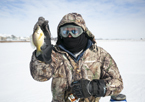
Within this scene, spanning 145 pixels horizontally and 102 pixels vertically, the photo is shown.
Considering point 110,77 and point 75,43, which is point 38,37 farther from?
point 110,77

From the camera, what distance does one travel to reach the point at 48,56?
157 centimetres

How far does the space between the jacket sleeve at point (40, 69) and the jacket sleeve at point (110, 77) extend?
705 millimetres

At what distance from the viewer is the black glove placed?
61.3 inches

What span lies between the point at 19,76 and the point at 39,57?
5.76 m

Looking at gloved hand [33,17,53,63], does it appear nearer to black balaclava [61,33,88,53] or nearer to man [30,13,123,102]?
man [30,13,123,102]

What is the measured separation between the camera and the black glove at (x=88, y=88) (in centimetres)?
156

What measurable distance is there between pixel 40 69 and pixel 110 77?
916 millimetres

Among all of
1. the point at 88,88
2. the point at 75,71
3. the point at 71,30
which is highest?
the point at 71,30

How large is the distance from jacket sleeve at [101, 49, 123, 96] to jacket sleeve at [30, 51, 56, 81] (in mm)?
705

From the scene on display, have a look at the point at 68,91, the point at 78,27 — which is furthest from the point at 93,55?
the point at 68,91

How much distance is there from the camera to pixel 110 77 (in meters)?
1.70

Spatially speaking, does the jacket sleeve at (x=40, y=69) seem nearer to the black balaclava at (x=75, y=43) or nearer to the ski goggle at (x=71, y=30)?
the black balaclava at (x=75, y=43)

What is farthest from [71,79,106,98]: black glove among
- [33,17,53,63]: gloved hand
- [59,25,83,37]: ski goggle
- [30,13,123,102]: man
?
[59,25,83,37]: ski goggle

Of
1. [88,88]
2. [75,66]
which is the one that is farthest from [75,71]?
[88,88]
